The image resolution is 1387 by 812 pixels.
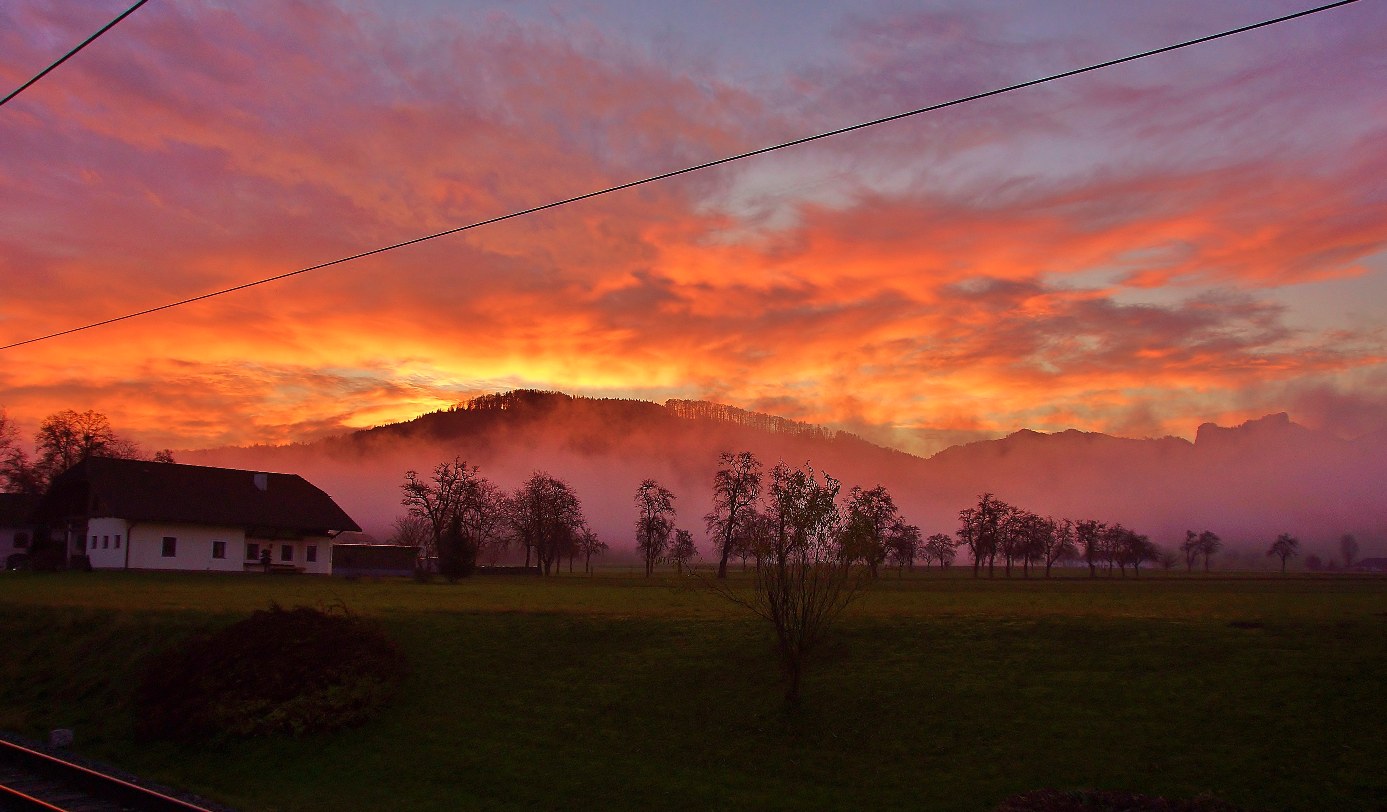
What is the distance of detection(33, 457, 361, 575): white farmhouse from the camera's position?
6906cm

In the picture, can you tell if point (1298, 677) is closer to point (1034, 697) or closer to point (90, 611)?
point (1034, 697)

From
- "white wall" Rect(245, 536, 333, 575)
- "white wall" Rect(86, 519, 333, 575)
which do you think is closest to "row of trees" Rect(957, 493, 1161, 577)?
"white wall" Rect(245, 536, 333, 575)

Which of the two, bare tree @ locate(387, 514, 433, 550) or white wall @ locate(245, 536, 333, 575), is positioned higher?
white wall @ locate(245, 536, 333, 575)

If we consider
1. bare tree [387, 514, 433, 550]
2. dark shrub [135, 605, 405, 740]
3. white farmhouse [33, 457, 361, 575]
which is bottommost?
bare tree [387, 514, 433, 550]

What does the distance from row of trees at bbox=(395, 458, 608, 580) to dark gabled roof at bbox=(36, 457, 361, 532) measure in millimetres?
11182

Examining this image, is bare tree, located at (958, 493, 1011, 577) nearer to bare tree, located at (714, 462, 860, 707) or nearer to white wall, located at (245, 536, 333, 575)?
white wall, located at (245, 536, 333, 575)

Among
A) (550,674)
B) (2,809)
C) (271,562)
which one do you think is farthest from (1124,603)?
(271,562)

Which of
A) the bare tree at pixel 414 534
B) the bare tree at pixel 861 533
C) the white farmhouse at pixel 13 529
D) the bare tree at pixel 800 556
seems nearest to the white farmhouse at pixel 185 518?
the white farmhouse at pixel 13 529

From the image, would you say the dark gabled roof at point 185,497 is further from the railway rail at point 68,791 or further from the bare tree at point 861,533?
the bare tree at point 861,533

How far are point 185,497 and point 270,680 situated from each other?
55691 mm

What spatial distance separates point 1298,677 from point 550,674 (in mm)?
20763

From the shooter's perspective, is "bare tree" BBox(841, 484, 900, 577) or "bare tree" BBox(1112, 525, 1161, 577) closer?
"bare tree" BBox(841, 484, 900, 577)

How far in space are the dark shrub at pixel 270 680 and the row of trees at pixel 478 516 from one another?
45.6 meters

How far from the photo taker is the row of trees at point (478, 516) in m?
75.5
